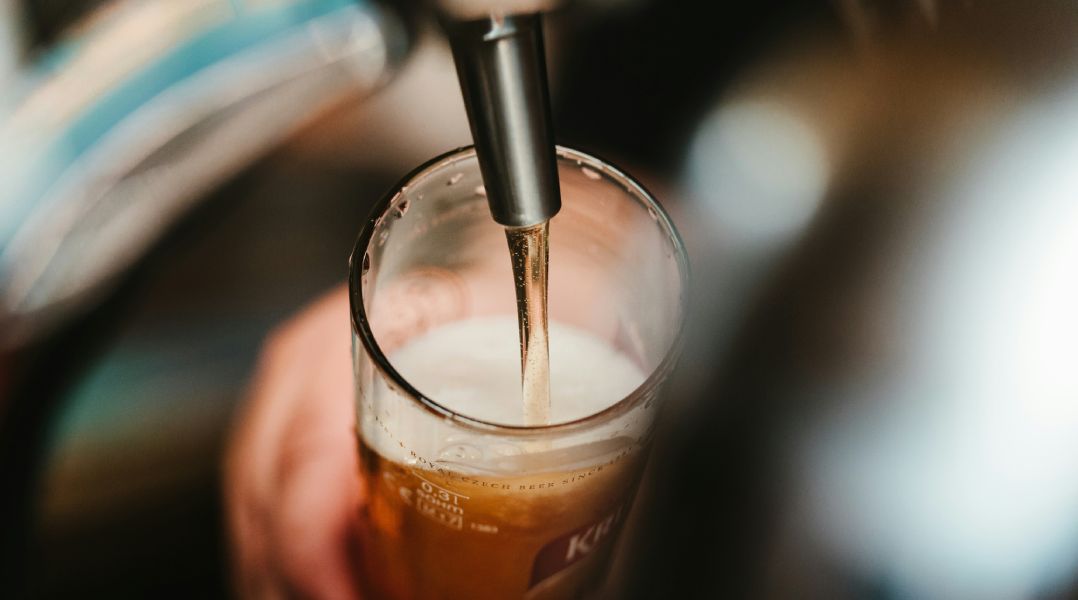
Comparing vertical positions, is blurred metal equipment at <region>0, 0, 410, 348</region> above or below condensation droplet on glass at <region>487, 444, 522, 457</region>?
above

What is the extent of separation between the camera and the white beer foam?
1.49 ft

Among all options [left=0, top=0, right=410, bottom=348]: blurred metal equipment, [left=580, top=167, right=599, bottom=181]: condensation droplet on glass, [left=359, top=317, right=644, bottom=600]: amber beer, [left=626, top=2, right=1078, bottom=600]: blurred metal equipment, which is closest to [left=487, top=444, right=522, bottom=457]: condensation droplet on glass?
[left=359, top=317, right=644, bottom=600]: amber beer

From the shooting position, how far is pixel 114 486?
89 centimetres

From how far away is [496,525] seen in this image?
1.30ft

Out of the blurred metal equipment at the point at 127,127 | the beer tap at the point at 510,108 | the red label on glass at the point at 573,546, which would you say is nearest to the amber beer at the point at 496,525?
the red label on glass at the point at 573,546

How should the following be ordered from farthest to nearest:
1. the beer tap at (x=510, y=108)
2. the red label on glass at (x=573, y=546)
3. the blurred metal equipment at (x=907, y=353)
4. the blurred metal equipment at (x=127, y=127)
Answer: the blurred metal equipment at (x=127, y=127)
the blurred metal equipment at (x=907, y=353)
the red label on glass at (x=573, y=546)
the beer tap at (x=510, y=108)

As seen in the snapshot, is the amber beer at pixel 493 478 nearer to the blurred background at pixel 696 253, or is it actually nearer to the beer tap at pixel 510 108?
the beer tap at pixel 510 108

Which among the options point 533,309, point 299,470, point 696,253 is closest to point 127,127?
point 299,470

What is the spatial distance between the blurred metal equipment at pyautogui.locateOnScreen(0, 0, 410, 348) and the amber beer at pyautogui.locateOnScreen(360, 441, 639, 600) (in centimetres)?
64

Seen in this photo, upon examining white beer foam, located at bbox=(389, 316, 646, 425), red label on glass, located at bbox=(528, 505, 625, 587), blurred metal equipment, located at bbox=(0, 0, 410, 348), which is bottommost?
red label on glass, located at bbox=(528, 505, 625, 587)

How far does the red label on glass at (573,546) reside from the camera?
417 mm

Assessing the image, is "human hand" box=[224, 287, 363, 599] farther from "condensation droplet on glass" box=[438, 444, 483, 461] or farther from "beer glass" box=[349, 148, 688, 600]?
"condensation droplet on glass" box=[438, 444, 483, 461]

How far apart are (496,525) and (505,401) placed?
8 centimetres

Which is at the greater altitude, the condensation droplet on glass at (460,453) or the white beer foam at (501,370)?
the white beer foam at (501,370)
